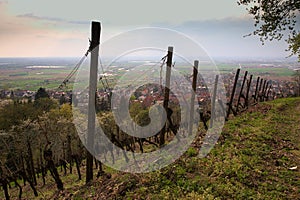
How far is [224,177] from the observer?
6062 millimetres

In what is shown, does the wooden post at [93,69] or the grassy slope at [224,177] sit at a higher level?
the wooden post at [93,69]

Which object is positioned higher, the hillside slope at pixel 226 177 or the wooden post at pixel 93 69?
the wooden post at pixel 93 69

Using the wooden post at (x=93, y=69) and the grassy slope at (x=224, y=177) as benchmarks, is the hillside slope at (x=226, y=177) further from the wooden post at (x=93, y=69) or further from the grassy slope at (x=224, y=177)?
the wooden post at (x=93, y=69)

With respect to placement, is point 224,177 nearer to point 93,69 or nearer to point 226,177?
point 226,177

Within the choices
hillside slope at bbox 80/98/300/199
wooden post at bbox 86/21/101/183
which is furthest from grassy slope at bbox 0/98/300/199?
wooden post at bbox 86/21/101/183

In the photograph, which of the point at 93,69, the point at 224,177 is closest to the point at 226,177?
the point at 224,177

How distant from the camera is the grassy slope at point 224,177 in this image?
17.5 ft

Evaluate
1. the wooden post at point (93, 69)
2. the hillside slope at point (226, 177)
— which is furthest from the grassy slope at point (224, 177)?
the wooden post at point (93, 69)

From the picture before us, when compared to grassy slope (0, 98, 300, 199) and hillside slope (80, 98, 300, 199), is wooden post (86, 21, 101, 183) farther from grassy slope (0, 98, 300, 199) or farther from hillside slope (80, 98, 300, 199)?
hillside slope (80, 98, 300, 199)

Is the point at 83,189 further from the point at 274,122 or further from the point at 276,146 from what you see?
the point at 274,122

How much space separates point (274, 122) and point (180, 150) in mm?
6365

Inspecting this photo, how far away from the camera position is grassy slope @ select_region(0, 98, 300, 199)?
17.5 ft

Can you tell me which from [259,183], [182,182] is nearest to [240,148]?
[259,183]

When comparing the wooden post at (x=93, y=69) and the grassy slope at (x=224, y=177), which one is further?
the wooden post at (x=93, y=69)
